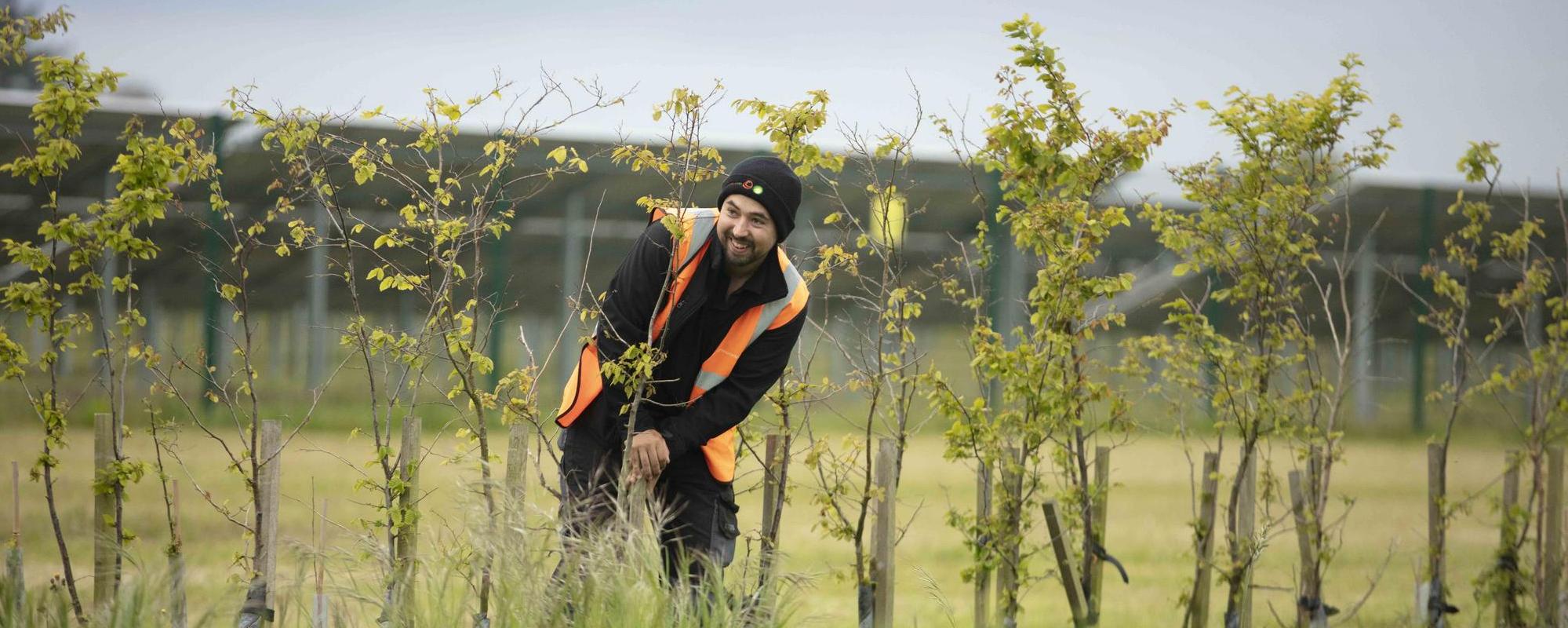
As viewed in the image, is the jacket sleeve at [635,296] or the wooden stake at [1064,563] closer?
the jacket sleeve at [635,296]

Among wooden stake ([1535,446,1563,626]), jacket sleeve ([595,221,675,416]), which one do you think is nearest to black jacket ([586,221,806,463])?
jacket sleeve ([595,221,675,416])

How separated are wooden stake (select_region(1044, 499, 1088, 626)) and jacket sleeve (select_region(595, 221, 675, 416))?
1.70 metres

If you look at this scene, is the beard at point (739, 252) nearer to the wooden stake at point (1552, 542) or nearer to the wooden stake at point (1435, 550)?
the wooden stake at point (1435, 550)

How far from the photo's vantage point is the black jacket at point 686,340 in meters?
3.73

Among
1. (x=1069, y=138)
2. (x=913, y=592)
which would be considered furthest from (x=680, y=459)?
(x=913, y=592)

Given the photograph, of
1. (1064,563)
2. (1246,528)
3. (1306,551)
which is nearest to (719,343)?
(1064,563)

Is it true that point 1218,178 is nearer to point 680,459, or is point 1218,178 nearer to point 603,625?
point 680,459

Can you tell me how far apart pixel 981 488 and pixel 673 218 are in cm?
178

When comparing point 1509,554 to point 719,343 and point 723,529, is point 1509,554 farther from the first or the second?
point 719,343

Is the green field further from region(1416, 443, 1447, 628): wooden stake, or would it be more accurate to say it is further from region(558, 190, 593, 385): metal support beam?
region(558, 190, 593, 385): metal support beam

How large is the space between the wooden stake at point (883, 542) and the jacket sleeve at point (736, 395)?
22.1 inches

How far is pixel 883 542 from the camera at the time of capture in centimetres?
431

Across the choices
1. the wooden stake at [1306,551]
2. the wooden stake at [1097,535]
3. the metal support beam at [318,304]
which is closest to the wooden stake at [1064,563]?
the wooden stake at [1097,535]

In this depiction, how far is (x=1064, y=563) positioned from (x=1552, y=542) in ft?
7.30
